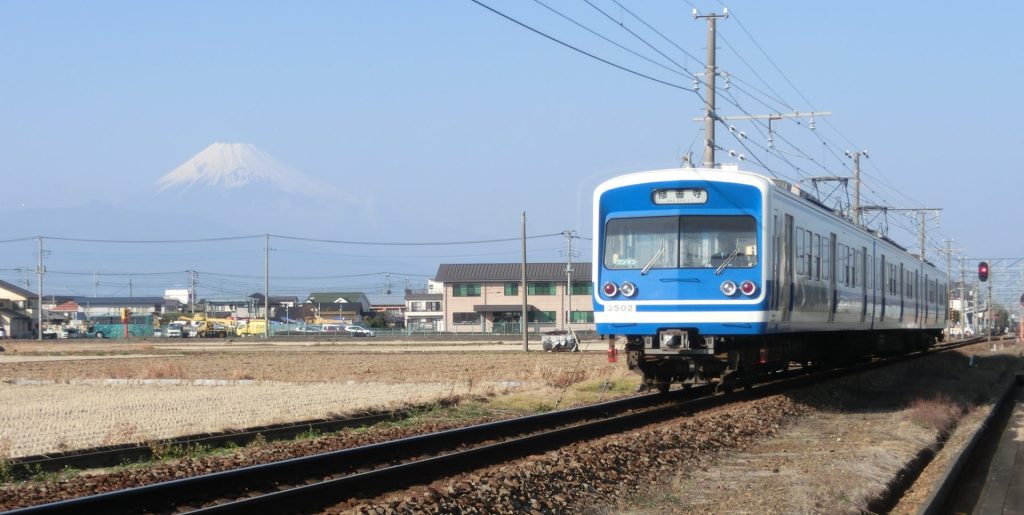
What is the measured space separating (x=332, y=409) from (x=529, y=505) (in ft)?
33.6

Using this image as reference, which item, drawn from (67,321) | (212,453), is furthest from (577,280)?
(212,453)

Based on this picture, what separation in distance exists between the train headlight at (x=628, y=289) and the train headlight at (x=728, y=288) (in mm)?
1230

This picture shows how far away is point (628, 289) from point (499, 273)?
74459 millimetres

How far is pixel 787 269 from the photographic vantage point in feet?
53.0

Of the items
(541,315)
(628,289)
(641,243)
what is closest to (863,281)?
(641,243)

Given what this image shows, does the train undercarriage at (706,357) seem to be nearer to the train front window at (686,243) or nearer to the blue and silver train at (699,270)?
the blue and silver train at (699,270)

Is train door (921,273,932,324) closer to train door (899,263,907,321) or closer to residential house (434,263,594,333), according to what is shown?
train door (899,263,907,321)

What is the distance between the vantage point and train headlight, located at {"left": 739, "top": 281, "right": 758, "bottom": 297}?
15.1 m

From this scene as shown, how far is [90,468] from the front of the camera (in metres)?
11.5

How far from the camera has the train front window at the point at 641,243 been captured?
15.5 metres

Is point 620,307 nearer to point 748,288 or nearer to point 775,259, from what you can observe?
point 748,288

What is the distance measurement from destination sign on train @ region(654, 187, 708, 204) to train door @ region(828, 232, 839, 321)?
4.76 meters

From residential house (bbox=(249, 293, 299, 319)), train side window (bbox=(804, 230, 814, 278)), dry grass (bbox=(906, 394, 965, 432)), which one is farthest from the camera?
residential house (bbox=(249, 293, 299, 319))

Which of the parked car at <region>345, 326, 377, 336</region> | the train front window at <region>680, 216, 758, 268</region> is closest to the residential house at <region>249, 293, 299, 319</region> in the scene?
the parked car at <region>345, 326, 377, 336</region>
